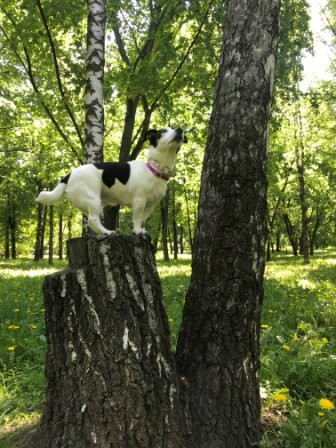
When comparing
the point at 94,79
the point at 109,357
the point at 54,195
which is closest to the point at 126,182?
the point at 54,195

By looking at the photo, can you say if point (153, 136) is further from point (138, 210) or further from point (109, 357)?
point (109, 357)

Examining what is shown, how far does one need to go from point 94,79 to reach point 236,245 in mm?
5505

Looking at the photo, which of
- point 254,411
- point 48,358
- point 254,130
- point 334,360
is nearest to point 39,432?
point 48,358

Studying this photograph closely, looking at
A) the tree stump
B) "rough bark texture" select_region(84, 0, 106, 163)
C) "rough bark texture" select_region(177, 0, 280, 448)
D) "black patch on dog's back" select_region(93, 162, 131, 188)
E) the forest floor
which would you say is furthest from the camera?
"rough bark texture" select_region(84, 0, 106, 163)

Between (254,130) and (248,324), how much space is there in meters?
1.53

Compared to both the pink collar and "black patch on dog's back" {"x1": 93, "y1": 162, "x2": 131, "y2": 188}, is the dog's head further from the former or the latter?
"black patch on dog's back" {"x1": 93, "y1": 162, "x2": 131, "y2": 188}

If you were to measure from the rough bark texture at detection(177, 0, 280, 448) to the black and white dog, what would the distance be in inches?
17.4

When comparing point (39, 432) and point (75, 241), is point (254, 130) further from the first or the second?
point (39, 432)

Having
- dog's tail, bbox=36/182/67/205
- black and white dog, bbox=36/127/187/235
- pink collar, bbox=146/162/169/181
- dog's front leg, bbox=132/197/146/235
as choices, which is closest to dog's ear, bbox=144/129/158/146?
black and white dog, bbox=36/127/187/235

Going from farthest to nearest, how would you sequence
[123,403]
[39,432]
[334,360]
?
[334,360]
[39,432]
[123,403]

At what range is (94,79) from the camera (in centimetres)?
719

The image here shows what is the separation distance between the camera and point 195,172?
22.4 meters

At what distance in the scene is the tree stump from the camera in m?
2.59

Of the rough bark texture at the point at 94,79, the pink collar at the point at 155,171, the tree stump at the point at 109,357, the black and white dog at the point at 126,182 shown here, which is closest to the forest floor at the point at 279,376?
the tree stump at the point at 109,357
